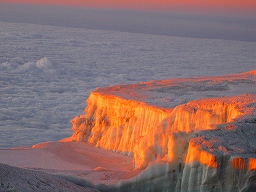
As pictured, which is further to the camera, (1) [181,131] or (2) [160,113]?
(2) [160,113]

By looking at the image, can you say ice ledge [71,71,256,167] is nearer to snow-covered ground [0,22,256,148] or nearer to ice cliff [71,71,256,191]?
ice cliff [71,71,256,191]

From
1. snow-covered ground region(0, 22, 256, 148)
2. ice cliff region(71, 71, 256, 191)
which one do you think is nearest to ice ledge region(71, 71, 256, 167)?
ice cliff region(71, 71, 256, 191)

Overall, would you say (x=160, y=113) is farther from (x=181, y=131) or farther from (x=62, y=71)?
(x=62, y=71)

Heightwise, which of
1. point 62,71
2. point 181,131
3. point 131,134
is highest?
point 181,131

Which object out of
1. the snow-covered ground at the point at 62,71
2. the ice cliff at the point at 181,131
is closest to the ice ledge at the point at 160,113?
the ice cliff at the point at 181,131

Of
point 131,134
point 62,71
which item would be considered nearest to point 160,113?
point 131,134

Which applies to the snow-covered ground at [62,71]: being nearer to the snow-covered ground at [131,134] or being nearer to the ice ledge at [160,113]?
the snow-covered ground at [131,134]

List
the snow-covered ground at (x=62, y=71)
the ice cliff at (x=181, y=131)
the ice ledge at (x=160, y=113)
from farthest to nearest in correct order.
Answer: the snow-covered ground at (x=62, y=71) < the ice ledge at (x=160, y=113) < the ice cliff at (x=181, y=131)
